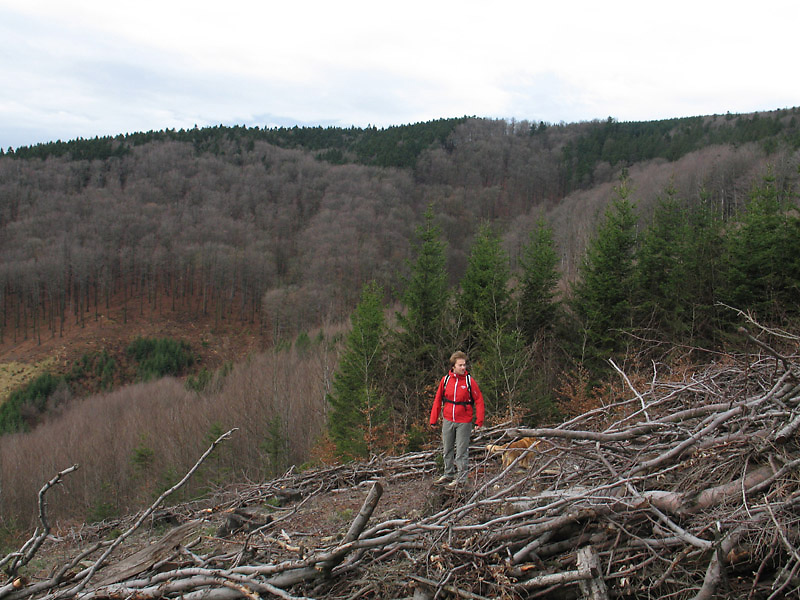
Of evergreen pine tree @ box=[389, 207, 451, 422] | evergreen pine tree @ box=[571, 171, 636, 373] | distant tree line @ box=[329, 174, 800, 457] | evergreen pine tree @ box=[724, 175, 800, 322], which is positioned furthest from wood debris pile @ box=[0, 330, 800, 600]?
evergreen pine tree @ box=[724, 175, 800, 322]

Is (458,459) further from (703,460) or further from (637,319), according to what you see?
(637,319)

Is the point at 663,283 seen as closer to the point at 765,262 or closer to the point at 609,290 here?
the point at 609,290

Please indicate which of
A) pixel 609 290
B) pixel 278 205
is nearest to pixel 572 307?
pixel 609 290

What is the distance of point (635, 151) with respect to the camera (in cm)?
9925

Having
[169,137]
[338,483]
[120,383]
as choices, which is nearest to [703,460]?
[338,483]

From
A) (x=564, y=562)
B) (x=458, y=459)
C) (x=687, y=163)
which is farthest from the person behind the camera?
(x=687, y=163)

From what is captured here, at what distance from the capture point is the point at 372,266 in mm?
68438

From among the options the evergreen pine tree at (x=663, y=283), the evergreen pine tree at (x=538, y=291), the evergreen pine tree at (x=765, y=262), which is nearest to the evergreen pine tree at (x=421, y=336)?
the evergreen pine tree at (x=538, y=291)

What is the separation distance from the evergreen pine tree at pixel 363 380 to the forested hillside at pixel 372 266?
9cm

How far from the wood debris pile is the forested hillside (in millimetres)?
1134

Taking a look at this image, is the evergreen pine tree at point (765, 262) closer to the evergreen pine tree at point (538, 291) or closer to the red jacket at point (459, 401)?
the evergreen pine tree at point (538, 291)

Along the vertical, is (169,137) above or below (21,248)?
above

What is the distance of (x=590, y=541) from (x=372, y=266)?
65708mm

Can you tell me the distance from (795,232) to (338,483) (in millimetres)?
19671
